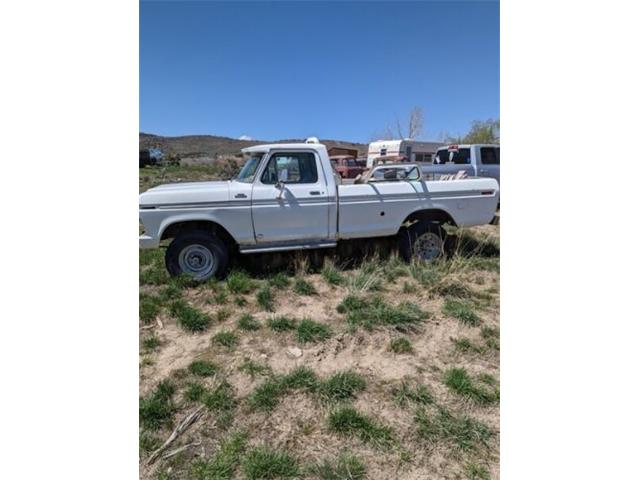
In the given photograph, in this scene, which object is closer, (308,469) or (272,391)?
(308,469)

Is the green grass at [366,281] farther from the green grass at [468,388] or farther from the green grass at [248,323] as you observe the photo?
the green grass at [468,388]

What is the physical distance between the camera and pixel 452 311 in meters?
3.78

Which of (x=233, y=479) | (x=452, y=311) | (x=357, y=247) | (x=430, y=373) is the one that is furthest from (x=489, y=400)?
(x=357, y=247)

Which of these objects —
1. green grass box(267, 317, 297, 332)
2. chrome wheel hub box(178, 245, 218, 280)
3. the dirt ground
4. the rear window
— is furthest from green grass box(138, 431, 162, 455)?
the rear window

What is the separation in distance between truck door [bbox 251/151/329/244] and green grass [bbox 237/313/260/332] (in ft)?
4.41

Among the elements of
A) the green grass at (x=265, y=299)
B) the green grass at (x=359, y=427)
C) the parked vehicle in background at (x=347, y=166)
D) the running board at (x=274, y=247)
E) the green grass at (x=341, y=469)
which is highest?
the parked vehicle in background at (x=347, y=166)

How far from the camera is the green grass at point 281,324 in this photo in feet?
11.5

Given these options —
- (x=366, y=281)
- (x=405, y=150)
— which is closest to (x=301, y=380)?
(x=366, y=281)

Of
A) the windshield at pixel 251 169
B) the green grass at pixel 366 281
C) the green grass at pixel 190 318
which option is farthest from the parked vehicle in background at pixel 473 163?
the green grass at pixel 190 318

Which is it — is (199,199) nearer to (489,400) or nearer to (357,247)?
(357,247)

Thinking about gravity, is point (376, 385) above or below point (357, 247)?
below

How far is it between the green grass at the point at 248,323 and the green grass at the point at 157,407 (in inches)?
37.8

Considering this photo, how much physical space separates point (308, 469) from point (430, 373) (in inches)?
50.9

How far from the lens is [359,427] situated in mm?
2264
